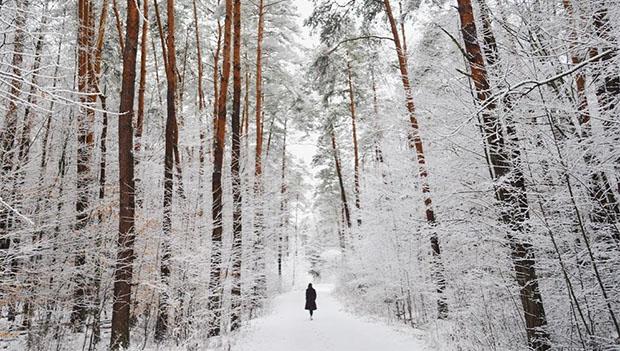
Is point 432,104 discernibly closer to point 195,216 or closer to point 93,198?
point 195,216

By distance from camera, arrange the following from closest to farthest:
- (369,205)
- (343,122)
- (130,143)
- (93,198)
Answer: (130,143) → (93,198) → (369,205) → (343,122)

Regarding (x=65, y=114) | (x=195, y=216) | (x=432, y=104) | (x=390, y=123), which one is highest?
(x=65, y=114)

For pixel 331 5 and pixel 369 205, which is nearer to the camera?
pixel 331 5

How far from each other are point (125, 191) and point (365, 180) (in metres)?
9.76

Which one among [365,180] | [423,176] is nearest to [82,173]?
[423,176]

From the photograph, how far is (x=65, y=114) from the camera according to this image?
30.6ft

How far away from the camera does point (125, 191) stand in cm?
707

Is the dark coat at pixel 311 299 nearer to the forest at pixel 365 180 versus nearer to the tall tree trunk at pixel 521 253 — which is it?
the forest at pixel 365 180

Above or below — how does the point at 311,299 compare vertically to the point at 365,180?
below

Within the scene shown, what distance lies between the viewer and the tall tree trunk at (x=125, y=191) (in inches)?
275

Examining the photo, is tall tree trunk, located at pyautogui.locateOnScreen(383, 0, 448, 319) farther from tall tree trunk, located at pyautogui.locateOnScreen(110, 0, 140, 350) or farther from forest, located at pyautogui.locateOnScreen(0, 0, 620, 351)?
tall tree trunk, located at pyautogui.locateOnScreen(110, 0, 140, 350)

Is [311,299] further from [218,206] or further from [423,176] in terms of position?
[423,176]

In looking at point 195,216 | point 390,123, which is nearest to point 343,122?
point 390,123

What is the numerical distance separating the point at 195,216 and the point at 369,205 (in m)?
7.81
